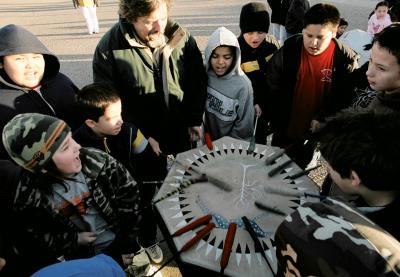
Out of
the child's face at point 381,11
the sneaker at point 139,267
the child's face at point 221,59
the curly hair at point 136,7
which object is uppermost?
the curly hair at point 136,7

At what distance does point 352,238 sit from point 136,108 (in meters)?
1.74

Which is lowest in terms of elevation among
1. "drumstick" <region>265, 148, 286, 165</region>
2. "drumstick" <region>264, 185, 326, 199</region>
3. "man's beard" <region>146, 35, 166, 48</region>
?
"drumstick" <region>264, 185, 326, 199</region>

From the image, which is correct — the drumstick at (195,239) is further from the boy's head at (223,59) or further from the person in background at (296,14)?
the person in background at (296,14)

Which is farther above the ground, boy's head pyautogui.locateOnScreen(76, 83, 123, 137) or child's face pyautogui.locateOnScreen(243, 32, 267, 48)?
child's face pyautogui.locateOnScreen(243, 32, 267, 48)

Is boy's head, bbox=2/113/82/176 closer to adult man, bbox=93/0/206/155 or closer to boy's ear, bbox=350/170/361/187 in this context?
adult man, bbox=93/0/206/155

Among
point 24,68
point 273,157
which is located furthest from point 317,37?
point 24,68

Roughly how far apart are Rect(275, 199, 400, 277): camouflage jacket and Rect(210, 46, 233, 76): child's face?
5.12ft

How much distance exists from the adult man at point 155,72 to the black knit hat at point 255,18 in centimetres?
70

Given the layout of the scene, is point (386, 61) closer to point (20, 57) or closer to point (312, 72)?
point (312, 72)

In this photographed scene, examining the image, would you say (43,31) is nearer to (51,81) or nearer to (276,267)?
(51,81)

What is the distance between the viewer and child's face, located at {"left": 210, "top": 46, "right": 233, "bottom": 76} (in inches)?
87.4

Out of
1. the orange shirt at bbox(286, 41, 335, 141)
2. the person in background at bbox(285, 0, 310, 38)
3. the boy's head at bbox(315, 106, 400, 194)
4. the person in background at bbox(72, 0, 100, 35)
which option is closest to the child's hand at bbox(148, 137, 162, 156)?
the orange shirt at bbox(286, 41, 335, 141)

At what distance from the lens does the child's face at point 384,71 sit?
5.11 ft

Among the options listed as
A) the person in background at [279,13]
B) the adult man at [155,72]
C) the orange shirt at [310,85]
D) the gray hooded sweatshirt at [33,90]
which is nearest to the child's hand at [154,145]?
the adult man at [155,72]
